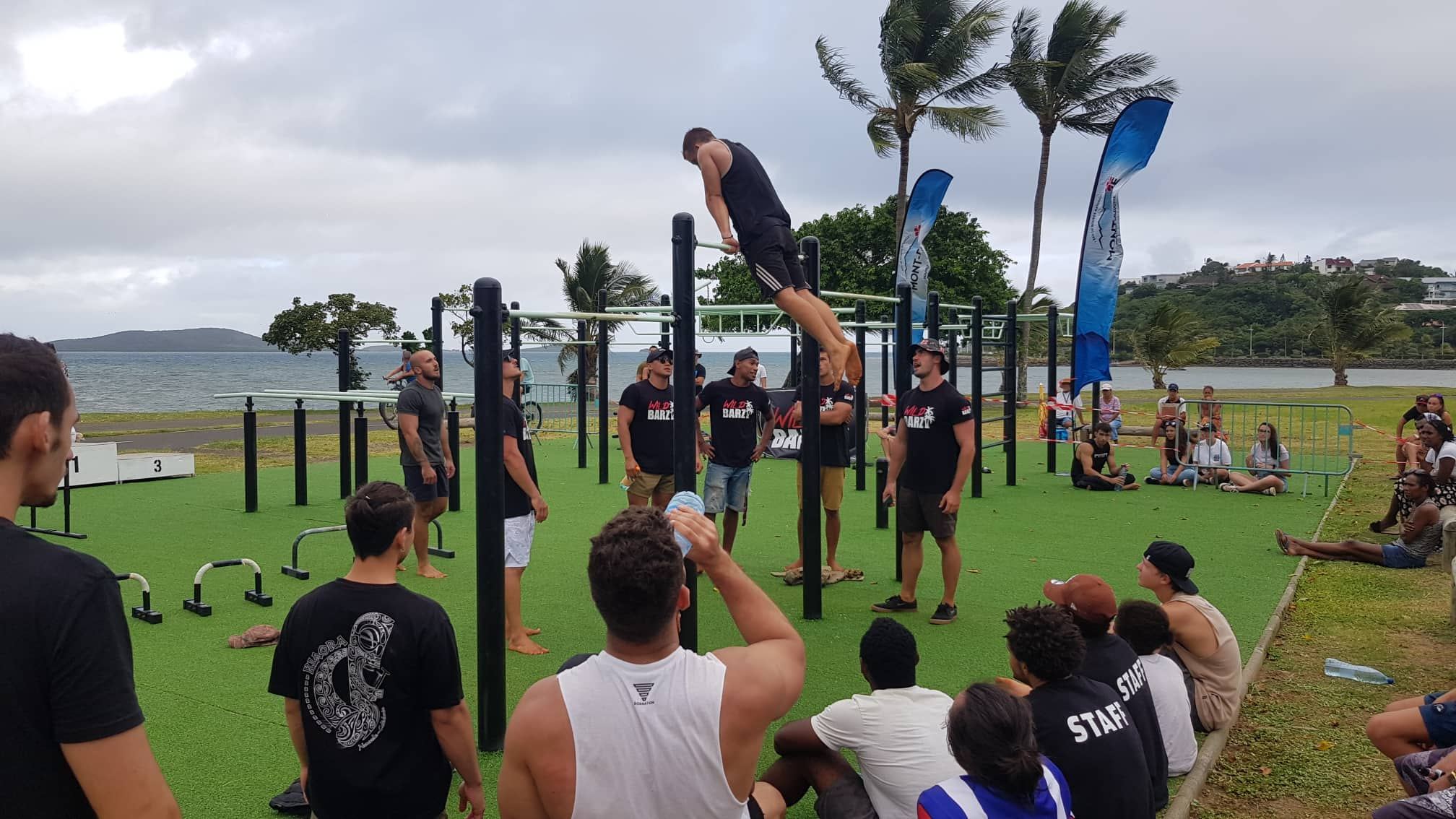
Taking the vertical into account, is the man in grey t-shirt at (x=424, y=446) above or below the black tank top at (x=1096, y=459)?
above

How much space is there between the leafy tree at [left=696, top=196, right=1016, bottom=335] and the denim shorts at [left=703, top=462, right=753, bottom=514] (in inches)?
861

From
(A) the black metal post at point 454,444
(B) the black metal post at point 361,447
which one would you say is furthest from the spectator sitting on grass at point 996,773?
(B) the black metal post at point 361,447

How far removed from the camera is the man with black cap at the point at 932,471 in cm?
Result: 636

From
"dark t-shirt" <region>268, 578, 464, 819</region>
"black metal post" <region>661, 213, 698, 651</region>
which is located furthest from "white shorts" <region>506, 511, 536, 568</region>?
"dark t-shirt" <region>268, 578, 464, 819</region>

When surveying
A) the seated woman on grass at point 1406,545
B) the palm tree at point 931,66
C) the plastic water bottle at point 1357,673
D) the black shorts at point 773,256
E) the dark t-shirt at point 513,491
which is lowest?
the plastic water bottle at point 1357,673

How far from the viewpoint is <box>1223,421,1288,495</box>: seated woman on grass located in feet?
39.6

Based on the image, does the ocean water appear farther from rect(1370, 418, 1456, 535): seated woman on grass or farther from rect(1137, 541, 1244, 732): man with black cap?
rect(1137, 541, 1244, 732): man with black cap

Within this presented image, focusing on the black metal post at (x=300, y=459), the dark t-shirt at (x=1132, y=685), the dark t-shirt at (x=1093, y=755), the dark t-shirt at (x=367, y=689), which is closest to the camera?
the dark t-shirt at (x=367, y=689)

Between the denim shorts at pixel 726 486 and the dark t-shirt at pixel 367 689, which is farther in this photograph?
the denim shorts at pixel 726 486

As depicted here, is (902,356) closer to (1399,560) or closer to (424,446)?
(424,446)

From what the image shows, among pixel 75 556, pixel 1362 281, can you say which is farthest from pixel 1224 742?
pixel 1362 281

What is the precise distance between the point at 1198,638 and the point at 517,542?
11.9ft

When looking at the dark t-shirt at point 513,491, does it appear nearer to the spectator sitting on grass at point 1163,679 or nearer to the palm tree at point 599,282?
the spectator sitting on grass at point 1163,679

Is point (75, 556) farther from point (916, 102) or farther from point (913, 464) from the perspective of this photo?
point (916, 102)
